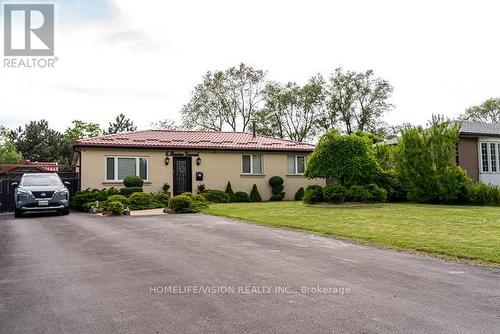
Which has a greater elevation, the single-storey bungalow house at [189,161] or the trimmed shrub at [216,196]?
the single-storey bungalow house at [189,161]

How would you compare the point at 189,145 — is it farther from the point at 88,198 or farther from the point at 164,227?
the point at 164,227

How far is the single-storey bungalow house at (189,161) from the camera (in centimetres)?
2055

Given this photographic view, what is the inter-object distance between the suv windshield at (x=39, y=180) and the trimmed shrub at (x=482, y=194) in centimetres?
1734

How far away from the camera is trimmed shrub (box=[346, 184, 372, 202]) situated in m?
17.4

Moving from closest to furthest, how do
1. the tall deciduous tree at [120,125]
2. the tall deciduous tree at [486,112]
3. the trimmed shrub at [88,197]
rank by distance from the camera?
the trimmed shrub at [88,197] < the tall deciduous tree at [120,125] < the tall deciduous tree at [486,112]

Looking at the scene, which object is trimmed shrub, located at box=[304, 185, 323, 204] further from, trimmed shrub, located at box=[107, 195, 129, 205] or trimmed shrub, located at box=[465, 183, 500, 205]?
trimmed shrub, located at box=[107, 195, 129, 205]

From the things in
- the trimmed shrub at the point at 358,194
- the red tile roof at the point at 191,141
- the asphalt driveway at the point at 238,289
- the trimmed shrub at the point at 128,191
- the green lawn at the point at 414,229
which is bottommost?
the asphalt driveway at the point at 238,289

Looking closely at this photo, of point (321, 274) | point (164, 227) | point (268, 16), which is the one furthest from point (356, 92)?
point (321, 274)

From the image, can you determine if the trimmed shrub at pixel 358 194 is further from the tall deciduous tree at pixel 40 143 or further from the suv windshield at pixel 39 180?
the tall deciduous tree at pixel 40 143

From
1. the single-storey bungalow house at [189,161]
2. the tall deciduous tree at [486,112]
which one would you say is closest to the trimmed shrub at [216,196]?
the single-storey bungalow house at [189,161]

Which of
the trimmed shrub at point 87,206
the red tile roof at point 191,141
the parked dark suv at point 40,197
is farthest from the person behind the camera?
the red tile roof at point 191,141

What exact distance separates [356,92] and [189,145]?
28.3 metres

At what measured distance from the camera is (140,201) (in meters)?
17.2

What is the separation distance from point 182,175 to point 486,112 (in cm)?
5040
